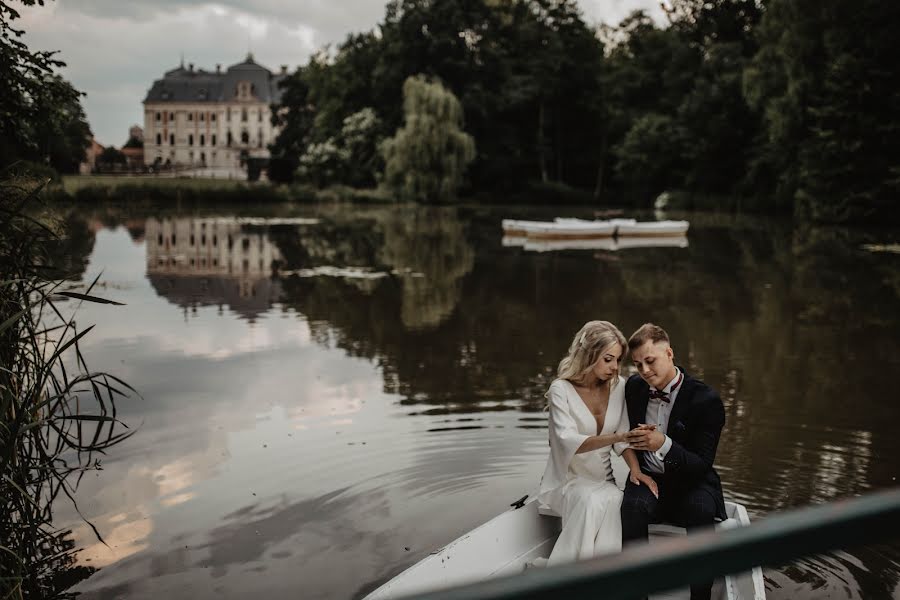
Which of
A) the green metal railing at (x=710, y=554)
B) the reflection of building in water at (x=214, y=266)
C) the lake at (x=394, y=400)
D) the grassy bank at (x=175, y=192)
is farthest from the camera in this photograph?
the grassy bank at (x=175, y=192)

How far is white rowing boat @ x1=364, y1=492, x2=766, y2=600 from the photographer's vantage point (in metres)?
3.93

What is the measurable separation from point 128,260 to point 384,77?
139ft

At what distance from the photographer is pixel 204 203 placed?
49.6m

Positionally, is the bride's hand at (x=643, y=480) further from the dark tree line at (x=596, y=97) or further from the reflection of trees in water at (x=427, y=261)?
the dark tree line at (x=596, y=97)

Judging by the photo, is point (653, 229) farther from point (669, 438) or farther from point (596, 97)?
point (596, 97)

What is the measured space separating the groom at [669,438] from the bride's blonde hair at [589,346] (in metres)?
0.12

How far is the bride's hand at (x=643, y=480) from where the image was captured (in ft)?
14.5

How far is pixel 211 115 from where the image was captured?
378ft

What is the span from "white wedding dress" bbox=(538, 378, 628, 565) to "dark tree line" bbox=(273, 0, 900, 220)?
37023mm

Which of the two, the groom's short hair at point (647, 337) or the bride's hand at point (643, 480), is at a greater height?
the groom's short hair at point (647, 337)

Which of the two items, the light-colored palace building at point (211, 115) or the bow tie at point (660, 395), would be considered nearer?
the bow tie at point (660, 395)

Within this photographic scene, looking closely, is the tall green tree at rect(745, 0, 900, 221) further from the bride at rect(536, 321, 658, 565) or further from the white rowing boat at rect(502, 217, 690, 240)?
the bride at rect(536, 321, 658, 565)

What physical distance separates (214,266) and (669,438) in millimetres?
17618

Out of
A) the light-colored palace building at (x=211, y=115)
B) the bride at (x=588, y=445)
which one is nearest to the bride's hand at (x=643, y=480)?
the bride at (x=588, y=445)
